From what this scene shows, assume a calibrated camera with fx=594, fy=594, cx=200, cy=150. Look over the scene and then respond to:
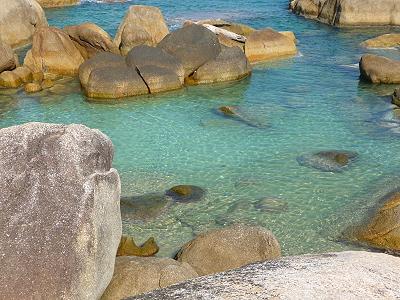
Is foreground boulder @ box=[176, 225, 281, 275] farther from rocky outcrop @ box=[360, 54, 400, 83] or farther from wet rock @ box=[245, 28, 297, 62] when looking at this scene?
wet rock @ box=[245, 28, 297, 62]

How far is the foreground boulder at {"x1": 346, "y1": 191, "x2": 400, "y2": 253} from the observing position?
911cm

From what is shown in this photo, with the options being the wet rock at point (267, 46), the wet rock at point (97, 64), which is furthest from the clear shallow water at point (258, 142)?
the wet rock at point (267, 46)

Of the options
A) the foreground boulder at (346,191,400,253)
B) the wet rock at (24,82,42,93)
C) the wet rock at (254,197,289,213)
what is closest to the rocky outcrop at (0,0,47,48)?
the wet rock at (24,82,42,93)

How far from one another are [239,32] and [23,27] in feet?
29.1

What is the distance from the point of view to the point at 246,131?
14.7m

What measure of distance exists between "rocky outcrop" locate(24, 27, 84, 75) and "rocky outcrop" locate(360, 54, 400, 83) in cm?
950

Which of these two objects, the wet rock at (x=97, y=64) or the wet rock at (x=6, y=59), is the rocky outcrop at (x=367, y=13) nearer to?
the wet rock at (x=97, y=64)

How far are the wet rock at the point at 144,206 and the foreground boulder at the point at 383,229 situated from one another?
3367mm

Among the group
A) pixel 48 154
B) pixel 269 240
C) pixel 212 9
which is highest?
pixel 48 154

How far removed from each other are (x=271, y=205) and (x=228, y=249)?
2925 mm

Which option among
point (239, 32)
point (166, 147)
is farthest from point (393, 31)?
point (166, 147)

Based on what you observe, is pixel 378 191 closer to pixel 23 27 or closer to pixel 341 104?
pixel 341 104

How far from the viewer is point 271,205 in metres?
10.8

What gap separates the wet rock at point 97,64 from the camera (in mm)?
18250
